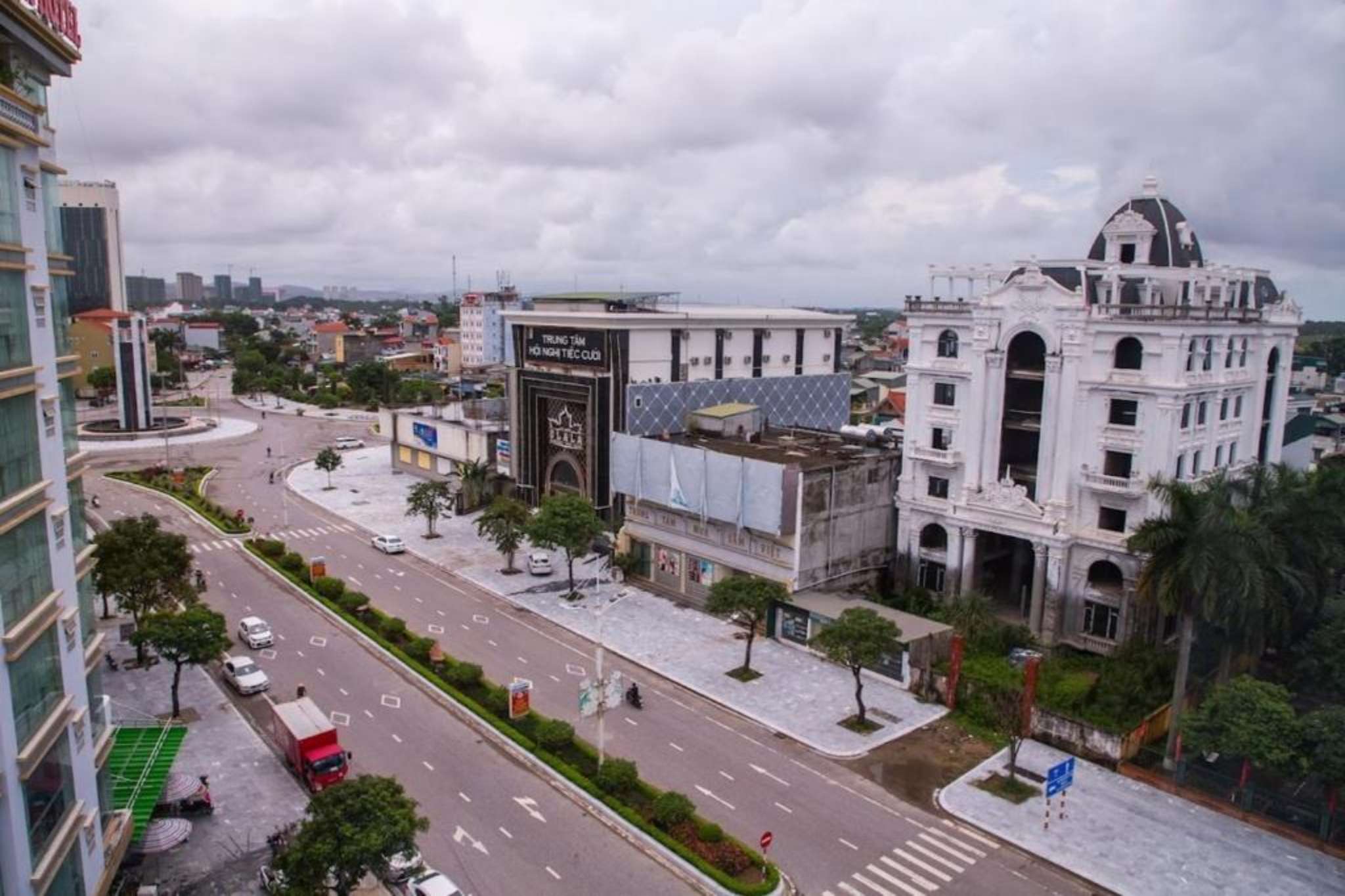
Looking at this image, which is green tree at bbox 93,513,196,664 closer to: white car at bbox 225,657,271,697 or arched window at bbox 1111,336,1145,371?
white car at bbox 225,657,271,697

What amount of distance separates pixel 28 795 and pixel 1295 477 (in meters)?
46.4

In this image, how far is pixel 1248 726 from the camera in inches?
1199

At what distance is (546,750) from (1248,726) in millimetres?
24681

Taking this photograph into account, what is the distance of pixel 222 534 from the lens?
2680 inches

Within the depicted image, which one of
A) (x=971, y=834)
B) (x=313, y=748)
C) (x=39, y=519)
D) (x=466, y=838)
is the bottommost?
(x=971, y=834)

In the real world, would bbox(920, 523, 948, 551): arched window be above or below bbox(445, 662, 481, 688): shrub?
above

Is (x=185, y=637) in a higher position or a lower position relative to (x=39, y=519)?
lower

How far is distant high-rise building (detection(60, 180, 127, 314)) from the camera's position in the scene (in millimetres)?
182875

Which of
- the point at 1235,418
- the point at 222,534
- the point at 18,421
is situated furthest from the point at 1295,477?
the point at 222,534

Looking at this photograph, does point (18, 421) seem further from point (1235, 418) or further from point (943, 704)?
point (1235, 418)

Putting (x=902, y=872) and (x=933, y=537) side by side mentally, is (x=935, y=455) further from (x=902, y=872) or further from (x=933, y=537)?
(x=902, y=872)

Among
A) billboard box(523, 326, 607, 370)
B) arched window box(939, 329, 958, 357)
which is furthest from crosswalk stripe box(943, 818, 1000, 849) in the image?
billboard box(523, 326, 607, 370)

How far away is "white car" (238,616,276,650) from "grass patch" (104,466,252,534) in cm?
2389

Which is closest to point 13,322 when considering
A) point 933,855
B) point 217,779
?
point 217,779
